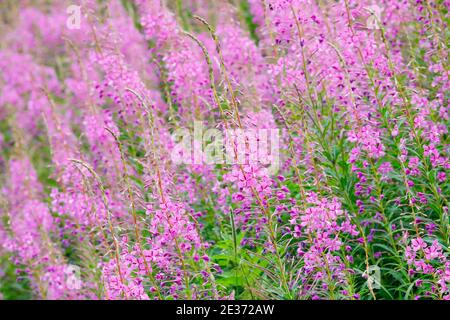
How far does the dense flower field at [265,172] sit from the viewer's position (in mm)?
4312

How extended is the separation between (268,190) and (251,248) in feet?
5.33

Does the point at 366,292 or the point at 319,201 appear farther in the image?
the point at 366,292

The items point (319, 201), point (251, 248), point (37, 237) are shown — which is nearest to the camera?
point (319, 201)

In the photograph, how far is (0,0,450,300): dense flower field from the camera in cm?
431

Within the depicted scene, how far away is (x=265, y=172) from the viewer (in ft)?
13.5

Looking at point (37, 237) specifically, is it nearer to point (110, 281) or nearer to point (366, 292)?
point (110, 281)

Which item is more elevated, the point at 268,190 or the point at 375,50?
the point at 375,50

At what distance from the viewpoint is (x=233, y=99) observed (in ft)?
13.5

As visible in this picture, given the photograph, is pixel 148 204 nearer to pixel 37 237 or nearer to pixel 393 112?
pixel 393 112

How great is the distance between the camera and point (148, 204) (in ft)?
14.6

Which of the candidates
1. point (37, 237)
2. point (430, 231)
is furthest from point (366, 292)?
point (37, 237)
